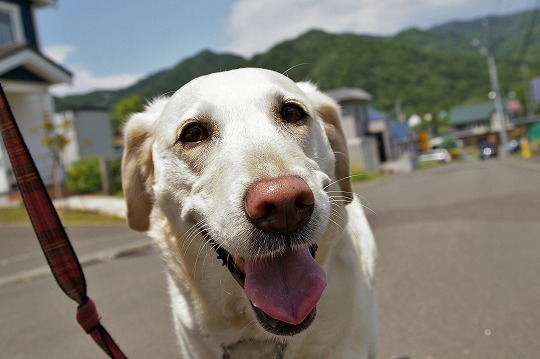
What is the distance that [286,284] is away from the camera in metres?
1.92

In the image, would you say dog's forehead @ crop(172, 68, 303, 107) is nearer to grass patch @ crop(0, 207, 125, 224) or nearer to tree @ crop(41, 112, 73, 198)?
grass patch @ crop(0, 207, 125, 224)

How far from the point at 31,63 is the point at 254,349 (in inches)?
836

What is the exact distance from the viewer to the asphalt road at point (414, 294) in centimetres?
402

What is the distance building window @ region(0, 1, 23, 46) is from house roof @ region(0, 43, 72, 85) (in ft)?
5.65

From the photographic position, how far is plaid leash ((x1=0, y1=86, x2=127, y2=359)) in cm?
213

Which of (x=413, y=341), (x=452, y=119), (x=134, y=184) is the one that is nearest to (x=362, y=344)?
(x=134, y=184)

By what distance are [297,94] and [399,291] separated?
→ 365 centimetres

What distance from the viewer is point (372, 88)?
118812 millimetres

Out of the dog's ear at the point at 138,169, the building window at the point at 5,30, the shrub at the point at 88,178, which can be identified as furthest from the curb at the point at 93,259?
the building window at the point at 5,30

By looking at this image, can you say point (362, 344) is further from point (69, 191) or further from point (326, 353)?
point (69, 191)

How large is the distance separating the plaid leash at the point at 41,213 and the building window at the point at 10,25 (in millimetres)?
23336

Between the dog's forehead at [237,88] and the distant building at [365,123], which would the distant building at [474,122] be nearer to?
the distant building at [365,123]

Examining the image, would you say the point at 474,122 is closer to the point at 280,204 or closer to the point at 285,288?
the point at 285,288

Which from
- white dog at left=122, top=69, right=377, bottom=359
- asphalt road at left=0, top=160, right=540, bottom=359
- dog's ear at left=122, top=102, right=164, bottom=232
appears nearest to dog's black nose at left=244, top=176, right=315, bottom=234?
white dog at left=122, top=69, right=377, bottom=359
